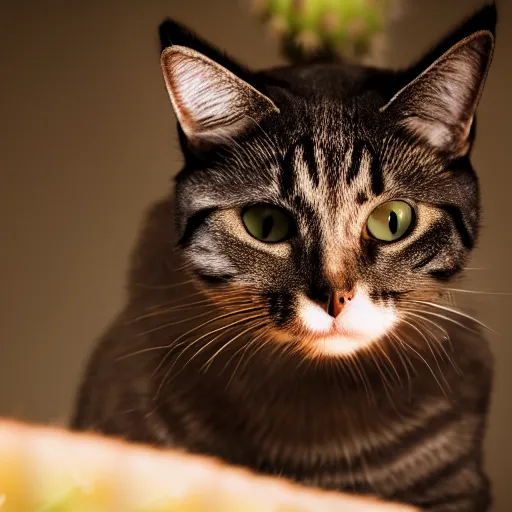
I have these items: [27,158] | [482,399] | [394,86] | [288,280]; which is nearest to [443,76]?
[394,86]

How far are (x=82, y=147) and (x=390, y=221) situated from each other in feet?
1.48

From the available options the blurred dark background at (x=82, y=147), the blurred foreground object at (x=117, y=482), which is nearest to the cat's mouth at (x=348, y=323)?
the blurred foreground object at (x=117, y=482)

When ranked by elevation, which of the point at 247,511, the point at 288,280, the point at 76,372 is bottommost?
the point at 76,372

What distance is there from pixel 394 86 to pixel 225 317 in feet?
0.96

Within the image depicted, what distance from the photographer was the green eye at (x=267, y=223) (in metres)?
0.65

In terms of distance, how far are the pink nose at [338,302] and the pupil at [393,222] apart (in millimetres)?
99

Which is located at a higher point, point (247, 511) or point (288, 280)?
point (288, 280)

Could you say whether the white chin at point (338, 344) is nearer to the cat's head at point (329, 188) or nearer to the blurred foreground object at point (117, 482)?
the cat's head at point (329, 188)

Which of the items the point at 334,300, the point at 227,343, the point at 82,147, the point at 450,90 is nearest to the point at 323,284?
the point at 334,300

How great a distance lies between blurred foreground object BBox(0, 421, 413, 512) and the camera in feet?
1.55

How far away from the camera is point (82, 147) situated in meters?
0.88

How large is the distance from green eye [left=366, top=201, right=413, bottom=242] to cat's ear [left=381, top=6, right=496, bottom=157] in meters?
0.08

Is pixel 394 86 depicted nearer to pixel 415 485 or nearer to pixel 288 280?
pixel 288 280

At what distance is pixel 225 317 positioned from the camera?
68cm
